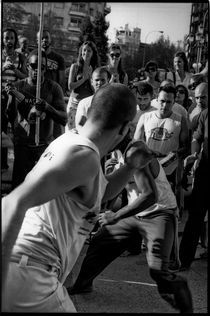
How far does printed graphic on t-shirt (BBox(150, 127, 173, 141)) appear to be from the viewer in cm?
304

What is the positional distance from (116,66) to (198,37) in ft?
1.39

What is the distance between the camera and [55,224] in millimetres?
1996

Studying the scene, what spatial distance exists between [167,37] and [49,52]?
22.7 inches

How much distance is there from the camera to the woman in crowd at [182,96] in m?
3.16

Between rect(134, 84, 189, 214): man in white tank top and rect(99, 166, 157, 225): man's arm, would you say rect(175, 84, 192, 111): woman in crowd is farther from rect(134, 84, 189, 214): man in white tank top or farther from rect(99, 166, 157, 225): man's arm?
rect(99, 166, 157, 225): man's arm

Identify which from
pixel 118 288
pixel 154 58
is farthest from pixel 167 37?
pixel 118 288

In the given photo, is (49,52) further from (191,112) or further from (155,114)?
(191,112)

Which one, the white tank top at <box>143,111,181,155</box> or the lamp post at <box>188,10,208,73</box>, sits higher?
the lamp post at <box>188,10,208,73</box>

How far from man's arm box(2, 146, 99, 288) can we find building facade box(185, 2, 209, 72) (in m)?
0.82

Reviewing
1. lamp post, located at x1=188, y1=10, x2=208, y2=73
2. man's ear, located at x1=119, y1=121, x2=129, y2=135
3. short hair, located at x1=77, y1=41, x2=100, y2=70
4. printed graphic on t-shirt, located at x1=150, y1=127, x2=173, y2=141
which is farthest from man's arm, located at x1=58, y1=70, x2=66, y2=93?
man's ear, located at x1=119, y1=121, x2=129, y2=135

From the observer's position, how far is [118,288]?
10.9ft

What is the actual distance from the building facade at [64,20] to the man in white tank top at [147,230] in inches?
27.8

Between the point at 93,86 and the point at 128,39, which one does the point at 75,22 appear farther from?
the point at 93,86

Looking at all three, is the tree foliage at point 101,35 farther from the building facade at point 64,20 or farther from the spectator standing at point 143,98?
the spectator standing at point 143,98
